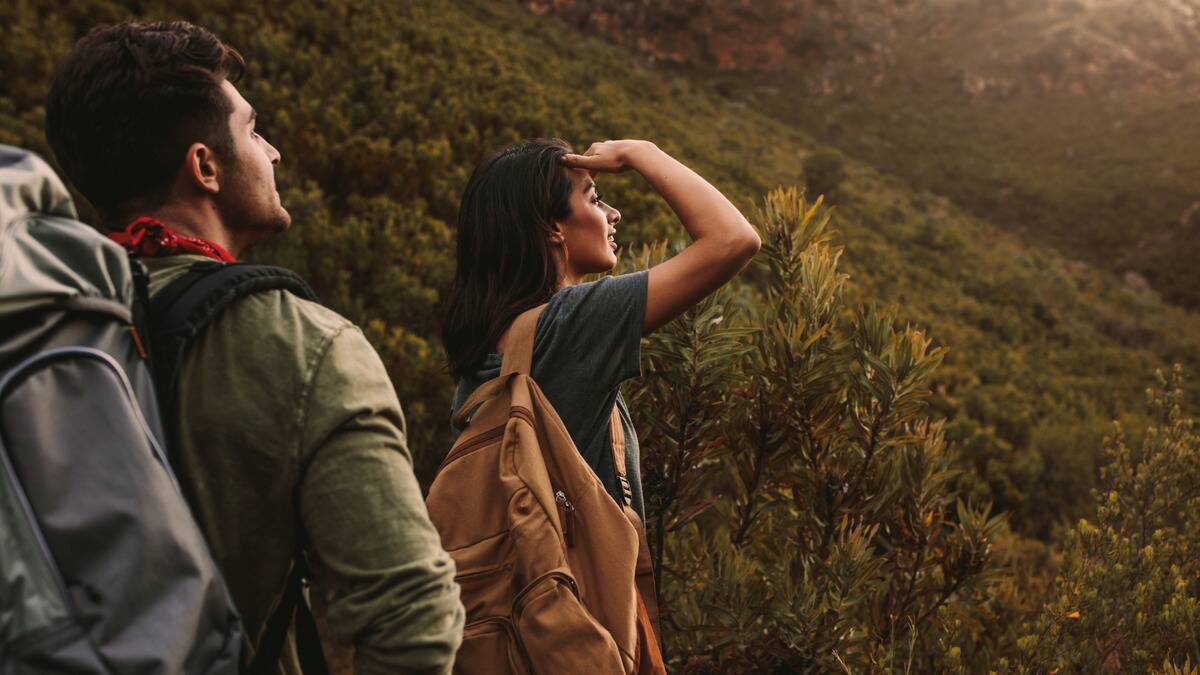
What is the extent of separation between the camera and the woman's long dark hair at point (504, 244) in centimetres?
164

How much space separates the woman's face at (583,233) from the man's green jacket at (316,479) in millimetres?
824

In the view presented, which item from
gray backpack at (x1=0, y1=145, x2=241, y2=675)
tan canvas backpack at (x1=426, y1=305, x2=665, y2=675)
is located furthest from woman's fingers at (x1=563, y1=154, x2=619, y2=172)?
gray backpack at (x1=0, y1=145, x2=241, y2=675)

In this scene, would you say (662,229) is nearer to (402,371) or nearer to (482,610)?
(402,371)

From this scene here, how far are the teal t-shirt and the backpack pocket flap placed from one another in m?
0.33

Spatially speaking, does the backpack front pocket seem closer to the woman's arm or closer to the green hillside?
the woman's arm

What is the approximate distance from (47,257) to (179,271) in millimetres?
250

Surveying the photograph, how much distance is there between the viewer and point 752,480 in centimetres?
261

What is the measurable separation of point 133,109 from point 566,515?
34.9 inches

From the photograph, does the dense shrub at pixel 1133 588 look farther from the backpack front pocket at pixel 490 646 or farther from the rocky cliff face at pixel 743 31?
the rocky cliff face at pixel 743 31

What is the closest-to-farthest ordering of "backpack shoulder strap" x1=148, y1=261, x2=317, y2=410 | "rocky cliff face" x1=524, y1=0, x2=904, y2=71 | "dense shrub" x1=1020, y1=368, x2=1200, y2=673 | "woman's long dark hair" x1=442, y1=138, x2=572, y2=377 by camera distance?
"backpack shoulder strap" x1=148, y1=261, x2=317, y2=410 < "woman's long dark hair" x1=442, y1=138, x2=572, y2=377 < "dense shrub" x1=1020, y1=368, x2=1200, y2=673 < "rocky cliff face" x1=524, y1=0, x2=904, y2=71

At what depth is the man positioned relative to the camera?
920 mm

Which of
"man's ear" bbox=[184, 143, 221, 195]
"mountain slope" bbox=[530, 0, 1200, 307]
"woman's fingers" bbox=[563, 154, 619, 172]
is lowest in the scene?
"mountain slope" bbox=[530, 0, 1200, 307]

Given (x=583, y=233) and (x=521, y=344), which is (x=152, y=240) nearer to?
(x=521, y=344)

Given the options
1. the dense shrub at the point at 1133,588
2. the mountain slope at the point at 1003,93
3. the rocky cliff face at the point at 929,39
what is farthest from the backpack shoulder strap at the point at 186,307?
the rocky cliff face at the point at 929,39
